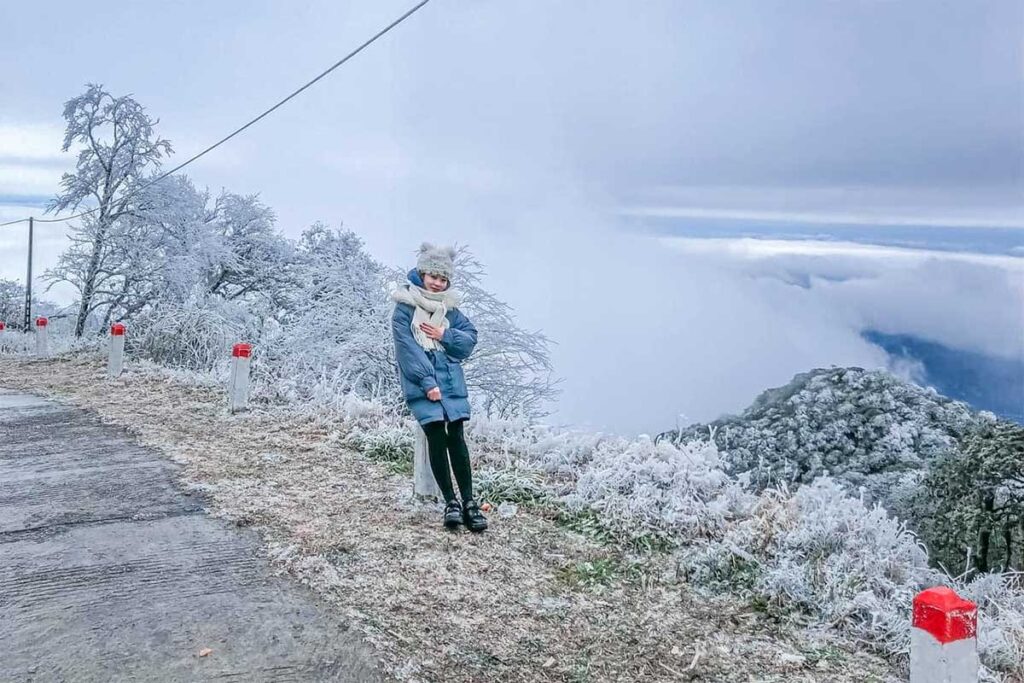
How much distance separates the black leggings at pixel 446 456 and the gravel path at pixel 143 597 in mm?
1253

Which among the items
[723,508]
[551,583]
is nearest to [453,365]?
[551,583]

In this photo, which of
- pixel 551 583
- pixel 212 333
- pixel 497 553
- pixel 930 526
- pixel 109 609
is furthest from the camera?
pixel 212 333

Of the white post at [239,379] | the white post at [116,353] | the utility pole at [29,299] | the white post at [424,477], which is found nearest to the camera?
the white post at [424,477]

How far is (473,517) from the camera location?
5355mm

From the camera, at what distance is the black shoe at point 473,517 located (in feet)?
17.5

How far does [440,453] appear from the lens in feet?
17.7

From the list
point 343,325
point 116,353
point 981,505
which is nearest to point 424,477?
point 981,505

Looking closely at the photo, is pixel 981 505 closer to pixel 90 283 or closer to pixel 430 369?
pixel 430 369

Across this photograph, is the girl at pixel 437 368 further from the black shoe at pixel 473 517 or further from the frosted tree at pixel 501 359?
the frosted tree at pixel 501 359

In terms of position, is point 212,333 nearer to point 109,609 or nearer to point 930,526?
point 109,609

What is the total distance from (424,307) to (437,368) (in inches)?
16.9

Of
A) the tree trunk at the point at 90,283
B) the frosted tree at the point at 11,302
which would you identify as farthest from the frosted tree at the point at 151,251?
the frosted tree at the point at 11,302

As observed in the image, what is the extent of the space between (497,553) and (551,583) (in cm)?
48

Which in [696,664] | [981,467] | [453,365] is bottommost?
[696,664]
